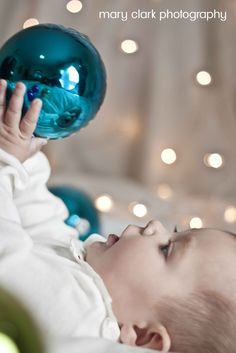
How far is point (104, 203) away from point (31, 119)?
1.95 ft

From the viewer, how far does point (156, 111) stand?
168 cm

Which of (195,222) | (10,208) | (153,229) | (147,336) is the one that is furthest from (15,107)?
(195,222)

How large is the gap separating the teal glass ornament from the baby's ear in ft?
1.03

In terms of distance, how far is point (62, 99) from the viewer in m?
1.00

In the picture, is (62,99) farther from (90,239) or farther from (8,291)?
(8,291)

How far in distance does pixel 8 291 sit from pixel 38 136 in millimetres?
571

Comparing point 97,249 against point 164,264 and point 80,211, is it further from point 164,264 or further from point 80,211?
point 80,211

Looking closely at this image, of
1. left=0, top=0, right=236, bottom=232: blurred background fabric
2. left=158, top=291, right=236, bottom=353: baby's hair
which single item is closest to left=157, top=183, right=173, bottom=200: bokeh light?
left=0, top=0, right=236, bottom=232: blurred background fabric

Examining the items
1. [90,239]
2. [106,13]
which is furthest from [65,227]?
[106,13]

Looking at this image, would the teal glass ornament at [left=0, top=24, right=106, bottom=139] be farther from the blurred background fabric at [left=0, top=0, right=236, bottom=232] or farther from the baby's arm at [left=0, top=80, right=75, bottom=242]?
the blurred background fabric at [left=0, top=0, right=236, bottom=232]

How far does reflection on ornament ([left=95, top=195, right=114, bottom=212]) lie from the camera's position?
155 cm

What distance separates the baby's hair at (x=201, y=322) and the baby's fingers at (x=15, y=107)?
329 millimetres

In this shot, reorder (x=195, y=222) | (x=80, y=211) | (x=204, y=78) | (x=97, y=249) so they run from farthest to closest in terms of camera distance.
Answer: (x=204, y=78) → (x=195, y=222) → (x=80, y=211) → (x=97, y=249)

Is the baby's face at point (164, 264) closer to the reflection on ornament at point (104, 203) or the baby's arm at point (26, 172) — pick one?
the baby's arm at point (26, 172)
